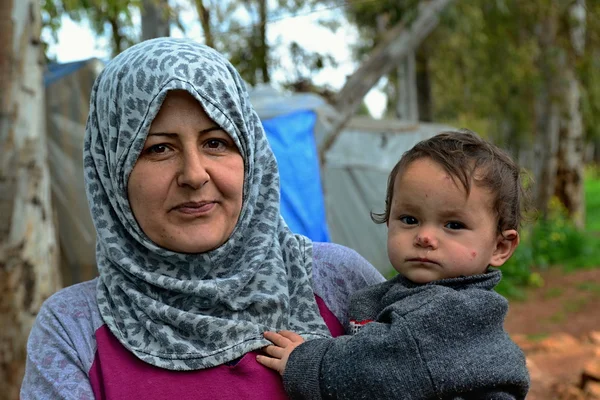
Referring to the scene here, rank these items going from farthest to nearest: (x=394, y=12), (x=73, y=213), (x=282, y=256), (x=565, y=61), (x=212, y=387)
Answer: (x=565, y=61)
(x=394, y=12)
(x=73, y=213)
(x=282, y=256)
(x=212, y=387)

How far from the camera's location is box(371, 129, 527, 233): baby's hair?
1975 mm

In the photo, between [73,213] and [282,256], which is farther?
[73,213]

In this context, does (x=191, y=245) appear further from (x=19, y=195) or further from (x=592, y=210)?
(x=592, y=210)

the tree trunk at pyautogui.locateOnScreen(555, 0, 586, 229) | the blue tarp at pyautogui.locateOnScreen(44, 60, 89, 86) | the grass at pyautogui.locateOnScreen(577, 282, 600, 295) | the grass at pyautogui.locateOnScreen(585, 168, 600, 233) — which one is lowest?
the grass at pyautogui.locateOnScreen(585, 168, 600, 233)

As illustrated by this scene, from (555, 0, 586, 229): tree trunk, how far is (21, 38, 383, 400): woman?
11621 millimetres

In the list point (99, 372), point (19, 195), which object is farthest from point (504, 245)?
point (19, 195)

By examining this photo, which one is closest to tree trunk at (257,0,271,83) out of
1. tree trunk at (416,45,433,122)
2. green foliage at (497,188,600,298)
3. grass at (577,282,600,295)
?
tree trunk at (416,45,433,122)

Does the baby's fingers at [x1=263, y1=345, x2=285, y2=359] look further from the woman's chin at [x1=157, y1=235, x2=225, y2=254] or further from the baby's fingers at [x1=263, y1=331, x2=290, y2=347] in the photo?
the woman's chin at [x1=157, y1=235, x2=225, y2=254]

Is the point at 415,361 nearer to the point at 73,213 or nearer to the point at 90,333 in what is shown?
the point at 90,333

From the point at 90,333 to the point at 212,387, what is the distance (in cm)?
34

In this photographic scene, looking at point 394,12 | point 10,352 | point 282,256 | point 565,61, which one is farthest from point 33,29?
point 565,61

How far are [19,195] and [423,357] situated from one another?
316 centimetres

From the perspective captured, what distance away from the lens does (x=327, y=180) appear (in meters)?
10.3

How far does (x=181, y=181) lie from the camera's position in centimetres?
191
